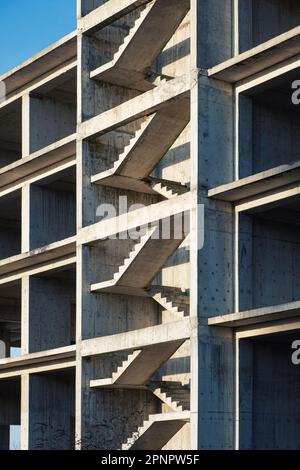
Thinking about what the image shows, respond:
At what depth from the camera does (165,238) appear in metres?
32.2

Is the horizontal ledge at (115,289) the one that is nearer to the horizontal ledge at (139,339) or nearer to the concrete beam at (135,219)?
the concrete beam at (135,219)

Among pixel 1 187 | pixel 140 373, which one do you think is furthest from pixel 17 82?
pixel 140 373

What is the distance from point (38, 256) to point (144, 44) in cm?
861

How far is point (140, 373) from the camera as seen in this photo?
3359 centimetres

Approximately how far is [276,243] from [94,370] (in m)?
6.92

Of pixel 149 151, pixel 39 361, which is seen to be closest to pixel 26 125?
pixel 39 361

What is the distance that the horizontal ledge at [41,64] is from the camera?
125ft

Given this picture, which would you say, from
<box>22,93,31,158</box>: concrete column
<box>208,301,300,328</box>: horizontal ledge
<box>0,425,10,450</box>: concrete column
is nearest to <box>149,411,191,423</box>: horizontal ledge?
<box>208,301,300,328</box>: horizontal ledge

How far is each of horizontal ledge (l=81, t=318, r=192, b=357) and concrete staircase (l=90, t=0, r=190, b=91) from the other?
327 inches

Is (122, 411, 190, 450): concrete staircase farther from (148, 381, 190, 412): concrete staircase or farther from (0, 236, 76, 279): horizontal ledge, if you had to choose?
(0, 236, 76, 279): horizontal ledge

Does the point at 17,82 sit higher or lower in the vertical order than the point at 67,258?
higher

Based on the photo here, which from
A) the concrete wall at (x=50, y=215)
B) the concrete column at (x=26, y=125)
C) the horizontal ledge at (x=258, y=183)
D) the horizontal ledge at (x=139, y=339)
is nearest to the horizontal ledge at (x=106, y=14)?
the concrete column at (x=26, y=125)

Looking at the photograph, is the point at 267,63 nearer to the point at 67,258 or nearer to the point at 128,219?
the point at 128,219

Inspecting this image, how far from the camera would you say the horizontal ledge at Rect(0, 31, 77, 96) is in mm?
38094
